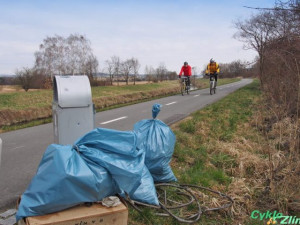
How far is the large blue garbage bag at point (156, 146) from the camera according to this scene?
4012mm

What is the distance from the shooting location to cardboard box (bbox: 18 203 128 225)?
2609 millimetres

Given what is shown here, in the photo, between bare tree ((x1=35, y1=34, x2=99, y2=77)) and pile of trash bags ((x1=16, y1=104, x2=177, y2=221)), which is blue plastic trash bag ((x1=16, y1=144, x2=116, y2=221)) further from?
bare tree ((x1=35, y1=34, x2=99, y2=77))

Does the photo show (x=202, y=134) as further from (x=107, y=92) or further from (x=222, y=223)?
(x=107, y=92)

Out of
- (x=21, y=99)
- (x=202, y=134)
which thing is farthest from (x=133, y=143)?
(x=21, y=99)

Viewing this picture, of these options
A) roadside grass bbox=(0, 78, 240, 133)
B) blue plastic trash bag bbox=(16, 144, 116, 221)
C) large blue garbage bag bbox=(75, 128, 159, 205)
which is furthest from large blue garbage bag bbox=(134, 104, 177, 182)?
roadside grass bbox=(0, 78, 240, 133)

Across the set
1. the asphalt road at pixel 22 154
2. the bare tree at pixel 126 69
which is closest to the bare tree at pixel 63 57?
the bare tree at pixel 126 69

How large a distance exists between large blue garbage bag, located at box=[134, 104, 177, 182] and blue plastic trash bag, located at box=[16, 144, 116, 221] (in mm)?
1158

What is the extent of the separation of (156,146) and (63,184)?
1.62 m

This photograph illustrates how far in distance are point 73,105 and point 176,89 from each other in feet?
81.0

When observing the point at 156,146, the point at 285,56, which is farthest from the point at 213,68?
the point at 156,146

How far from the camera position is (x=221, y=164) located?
5414 mm

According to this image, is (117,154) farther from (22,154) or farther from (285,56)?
(285,56)

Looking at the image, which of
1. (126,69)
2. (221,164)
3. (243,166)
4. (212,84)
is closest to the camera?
(243,166)

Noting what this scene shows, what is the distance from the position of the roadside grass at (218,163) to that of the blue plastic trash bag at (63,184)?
83 cm
